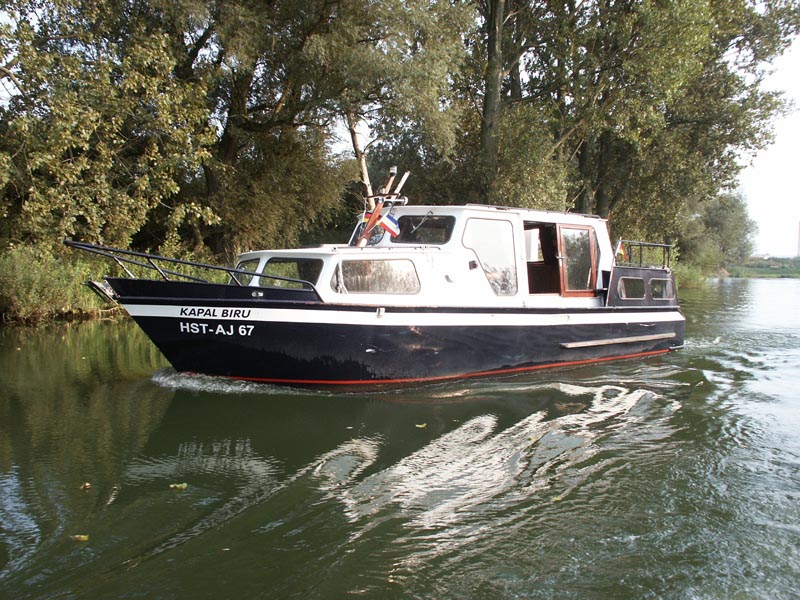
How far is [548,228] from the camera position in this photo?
11.0 metres

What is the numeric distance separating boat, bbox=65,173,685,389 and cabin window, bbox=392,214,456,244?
0.06 ft

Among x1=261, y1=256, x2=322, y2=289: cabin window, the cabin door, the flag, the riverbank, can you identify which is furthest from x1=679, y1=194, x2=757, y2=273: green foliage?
x1=261, y1=256, x2=322, y2=289: cabin window

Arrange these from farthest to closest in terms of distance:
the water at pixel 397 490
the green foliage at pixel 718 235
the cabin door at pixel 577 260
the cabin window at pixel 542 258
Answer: the green foliage at pixel 718 235 → the cabin window at pixel 542 258 → the cabin door at pixel 577 260 → the water at pixel 397 490

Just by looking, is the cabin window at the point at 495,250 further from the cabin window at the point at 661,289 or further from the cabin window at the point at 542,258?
the cabin window at the point at 661,289

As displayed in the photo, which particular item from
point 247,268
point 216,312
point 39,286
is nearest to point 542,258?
point 247,268

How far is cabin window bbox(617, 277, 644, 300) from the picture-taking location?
36.8 feet

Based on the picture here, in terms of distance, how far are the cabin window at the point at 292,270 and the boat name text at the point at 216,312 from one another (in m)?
0.70

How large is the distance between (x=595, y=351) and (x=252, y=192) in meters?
14.3

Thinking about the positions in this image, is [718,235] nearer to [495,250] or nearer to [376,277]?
[495,250]

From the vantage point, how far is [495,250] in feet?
31.7

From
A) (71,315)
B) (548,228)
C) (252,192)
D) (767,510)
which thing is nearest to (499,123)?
(252,192)

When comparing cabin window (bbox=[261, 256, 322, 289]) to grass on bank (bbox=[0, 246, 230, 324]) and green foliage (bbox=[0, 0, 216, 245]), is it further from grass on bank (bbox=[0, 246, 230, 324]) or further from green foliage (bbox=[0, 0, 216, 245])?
green foliage (bbox=[0, 0, 216, 245])

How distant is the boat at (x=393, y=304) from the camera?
808 cm


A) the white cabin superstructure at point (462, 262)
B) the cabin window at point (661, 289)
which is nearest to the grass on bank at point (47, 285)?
the white cabin superstructure at point (462, 262)
